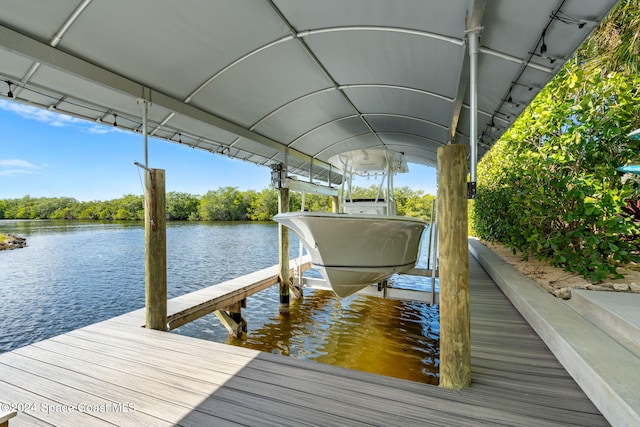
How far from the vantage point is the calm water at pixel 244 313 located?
15.2 ft

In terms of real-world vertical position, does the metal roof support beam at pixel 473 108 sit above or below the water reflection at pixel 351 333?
above

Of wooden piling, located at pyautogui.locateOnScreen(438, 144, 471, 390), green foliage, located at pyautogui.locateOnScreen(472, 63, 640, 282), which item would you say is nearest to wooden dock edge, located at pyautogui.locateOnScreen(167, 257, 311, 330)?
wooden piling, located at pyautogui.locateOnScreen(438, 144, 471, 390)

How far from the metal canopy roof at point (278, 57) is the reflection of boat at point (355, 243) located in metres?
1.61

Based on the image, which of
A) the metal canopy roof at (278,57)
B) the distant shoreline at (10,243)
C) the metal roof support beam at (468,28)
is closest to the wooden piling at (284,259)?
the metal canopy roof at (278,57)

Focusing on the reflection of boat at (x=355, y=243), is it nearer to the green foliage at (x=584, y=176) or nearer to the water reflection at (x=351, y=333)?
the water reflection at (x=351, y=333)

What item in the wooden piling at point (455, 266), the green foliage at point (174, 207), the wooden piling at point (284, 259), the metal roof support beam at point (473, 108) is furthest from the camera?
the green foliage at point (174, 207)

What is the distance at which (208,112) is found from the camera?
13.6 ft

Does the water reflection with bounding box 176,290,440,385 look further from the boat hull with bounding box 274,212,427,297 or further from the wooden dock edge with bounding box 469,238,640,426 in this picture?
the wooden dock edge with bounding box 469,238,640,426

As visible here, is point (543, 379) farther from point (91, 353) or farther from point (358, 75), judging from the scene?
point (91, 353)

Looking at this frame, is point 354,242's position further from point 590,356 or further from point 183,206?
point 183,206

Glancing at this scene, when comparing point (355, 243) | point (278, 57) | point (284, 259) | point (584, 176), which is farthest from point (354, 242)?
point (584, 176)

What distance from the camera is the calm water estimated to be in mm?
4641

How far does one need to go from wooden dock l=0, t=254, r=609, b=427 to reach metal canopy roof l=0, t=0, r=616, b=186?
8.05 ft

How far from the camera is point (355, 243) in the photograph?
12.6 feet
